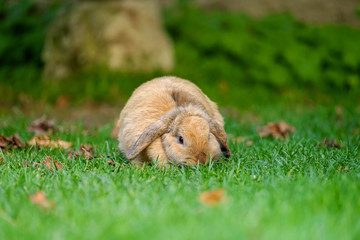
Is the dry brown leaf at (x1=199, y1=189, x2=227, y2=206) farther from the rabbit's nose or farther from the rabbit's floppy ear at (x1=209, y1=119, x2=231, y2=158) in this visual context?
the rabbit's floppy ear at (x1=209, y1=119, x2=231, y2=158)

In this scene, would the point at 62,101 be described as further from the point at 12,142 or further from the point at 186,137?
the point at 186,137

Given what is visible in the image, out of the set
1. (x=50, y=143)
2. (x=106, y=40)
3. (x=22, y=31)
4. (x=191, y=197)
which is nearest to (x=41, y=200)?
(x=191, y=197)

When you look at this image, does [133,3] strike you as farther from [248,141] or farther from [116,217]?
[116,217]

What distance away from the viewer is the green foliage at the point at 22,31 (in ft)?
35.0

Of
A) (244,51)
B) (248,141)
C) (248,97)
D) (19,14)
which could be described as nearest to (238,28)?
(244,51)

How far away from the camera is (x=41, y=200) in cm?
280

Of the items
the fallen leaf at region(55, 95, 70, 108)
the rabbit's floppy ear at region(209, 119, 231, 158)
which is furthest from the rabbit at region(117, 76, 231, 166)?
the fallen leaf at region(55, 95, 70, 108)

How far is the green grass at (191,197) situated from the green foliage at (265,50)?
5.81 metres

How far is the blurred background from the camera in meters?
8.88

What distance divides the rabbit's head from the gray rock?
538 centimetres

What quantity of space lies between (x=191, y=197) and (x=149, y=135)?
1207 millimetres

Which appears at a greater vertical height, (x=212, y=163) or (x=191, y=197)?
(x=191, y=197)

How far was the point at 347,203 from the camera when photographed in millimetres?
2596

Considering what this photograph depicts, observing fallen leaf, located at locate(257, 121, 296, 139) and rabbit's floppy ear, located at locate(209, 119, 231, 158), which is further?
fallen leaf, located at locate(257, 121, 296, 139)
